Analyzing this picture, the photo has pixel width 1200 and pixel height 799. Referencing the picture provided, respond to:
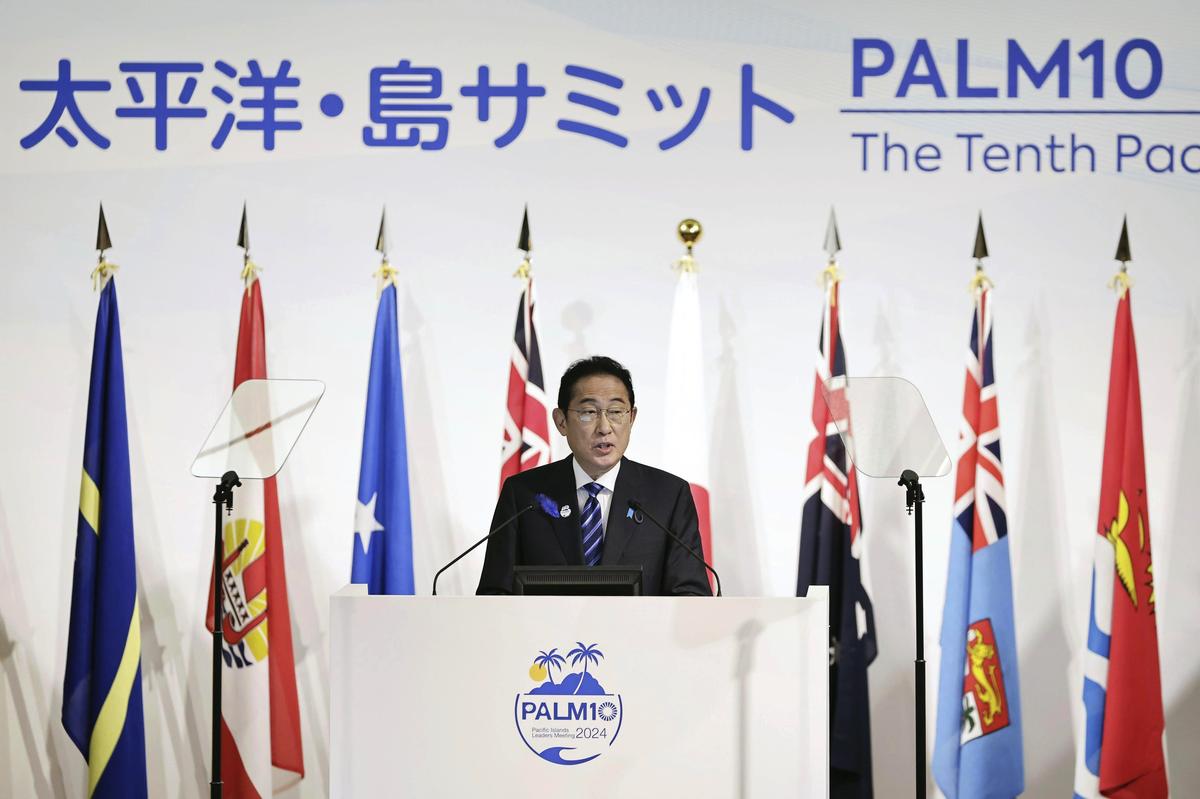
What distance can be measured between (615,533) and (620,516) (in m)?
0.06

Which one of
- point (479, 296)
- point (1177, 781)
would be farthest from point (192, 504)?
point (1177, 781)

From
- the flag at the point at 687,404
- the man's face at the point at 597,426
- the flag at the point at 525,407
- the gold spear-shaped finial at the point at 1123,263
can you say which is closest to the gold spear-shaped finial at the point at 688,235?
the flag at the point at 687,404

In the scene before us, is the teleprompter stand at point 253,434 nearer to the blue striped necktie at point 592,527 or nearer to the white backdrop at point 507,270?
the blue striped necktie at point 592,527

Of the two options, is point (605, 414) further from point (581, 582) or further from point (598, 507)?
point (581, 582)

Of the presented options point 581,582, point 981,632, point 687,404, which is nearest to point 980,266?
Result: point 687,404

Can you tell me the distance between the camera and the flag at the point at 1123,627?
396cm

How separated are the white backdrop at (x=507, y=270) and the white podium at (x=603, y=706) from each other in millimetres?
1913

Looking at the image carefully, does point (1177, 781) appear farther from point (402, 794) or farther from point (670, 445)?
point (402, 794)

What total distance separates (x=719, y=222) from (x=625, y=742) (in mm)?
2326

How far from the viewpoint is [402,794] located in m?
2.29

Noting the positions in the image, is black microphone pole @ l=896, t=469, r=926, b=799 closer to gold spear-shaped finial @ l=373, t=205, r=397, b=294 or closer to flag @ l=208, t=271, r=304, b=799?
gold spear-shaped finial @ l=373, t=205, r=397, b=294

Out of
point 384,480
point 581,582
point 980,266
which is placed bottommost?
point 581,582

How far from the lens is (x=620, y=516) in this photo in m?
3.07

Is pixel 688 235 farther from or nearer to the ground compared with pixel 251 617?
farther from the ground
